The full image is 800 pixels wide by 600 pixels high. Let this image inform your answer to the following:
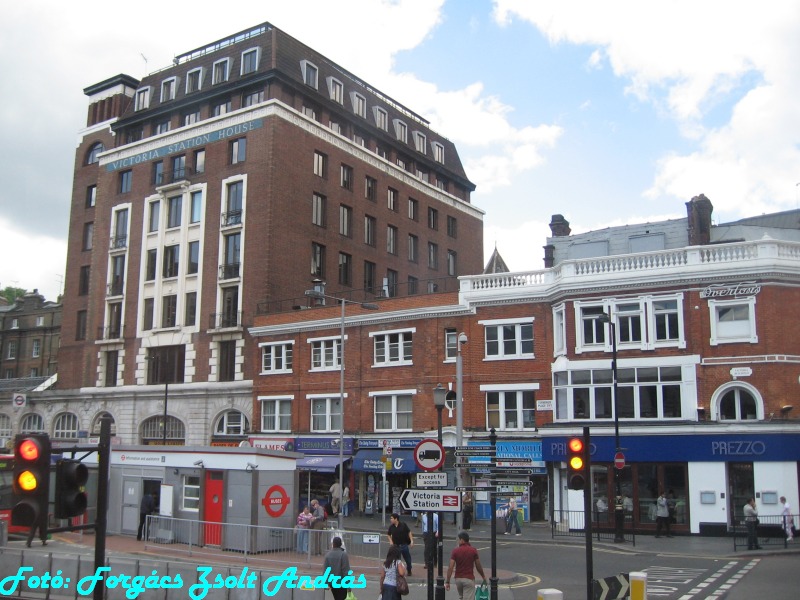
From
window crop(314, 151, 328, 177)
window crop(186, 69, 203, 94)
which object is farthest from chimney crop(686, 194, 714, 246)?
window crop(186, 69, 203, 94)

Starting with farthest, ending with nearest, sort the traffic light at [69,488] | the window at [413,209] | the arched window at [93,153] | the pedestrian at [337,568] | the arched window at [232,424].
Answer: the arched window at [93,153] < the window at [413,209] < the arched window at [232,424] < the pedestrian at [337,568] < the traffic light at [69,488]

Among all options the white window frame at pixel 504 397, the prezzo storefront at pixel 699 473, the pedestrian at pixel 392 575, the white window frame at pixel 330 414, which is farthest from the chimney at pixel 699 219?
the pedestrian at pixel 392 575

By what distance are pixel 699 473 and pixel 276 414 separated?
917 inches

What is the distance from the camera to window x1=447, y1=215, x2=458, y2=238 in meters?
69.0

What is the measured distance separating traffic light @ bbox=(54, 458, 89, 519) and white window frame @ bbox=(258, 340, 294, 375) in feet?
124

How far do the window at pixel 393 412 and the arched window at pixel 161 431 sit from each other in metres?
15.2

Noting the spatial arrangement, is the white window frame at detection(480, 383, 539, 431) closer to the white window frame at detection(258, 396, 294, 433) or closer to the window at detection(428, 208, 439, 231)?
the white window frame at detection(258, 396, 294, 433)

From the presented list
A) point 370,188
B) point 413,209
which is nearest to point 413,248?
point 413,209

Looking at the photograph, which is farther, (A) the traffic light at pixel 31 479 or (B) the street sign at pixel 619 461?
(B) the street sign at pixel 619 461

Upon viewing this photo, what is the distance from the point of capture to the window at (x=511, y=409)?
126 ft

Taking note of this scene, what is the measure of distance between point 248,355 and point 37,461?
4188cm

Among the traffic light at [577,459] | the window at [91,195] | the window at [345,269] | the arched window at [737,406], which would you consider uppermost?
the window at [91,195]

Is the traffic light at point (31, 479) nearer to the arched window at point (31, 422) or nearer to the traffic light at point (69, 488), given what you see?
the traffic light at point (69, 488)

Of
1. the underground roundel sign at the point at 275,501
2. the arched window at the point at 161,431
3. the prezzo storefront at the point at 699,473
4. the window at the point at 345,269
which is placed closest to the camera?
the underground roundel sign at the point at 275,501
